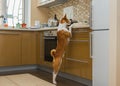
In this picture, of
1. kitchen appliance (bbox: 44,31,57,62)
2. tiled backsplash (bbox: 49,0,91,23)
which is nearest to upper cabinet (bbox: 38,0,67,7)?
tiled backsplash (bbox: 49,0,91,23)

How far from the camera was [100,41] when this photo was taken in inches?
98.6

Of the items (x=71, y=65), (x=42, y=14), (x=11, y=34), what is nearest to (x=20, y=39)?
(x=11, y=34)

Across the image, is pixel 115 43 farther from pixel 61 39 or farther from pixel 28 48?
pixel 28 48

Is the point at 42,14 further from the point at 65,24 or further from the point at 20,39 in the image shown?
the point at 65,24

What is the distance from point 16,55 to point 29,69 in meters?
0.48

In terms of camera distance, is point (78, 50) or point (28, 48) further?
point (28, 48)

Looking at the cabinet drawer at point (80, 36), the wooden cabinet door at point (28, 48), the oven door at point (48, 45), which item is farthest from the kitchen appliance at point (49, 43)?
the cabinet drawer at point (80, 36)

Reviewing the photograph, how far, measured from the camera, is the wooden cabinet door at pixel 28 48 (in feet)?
14.5

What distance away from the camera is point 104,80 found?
7.97ft

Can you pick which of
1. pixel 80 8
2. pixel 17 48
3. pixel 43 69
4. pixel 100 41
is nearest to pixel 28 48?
pixel 17 48

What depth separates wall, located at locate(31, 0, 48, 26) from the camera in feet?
16.6

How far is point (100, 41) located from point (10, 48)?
237 cm

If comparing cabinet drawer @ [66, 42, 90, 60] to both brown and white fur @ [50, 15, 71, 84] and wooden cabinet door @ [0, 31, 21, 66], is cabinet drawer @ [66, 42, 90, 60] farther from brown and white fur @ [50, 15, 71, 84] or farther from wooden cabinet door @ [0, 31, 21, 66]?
wooden cabinet door @ [0, 31, 21, 66]

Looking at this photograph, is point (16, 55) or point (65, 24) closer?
point (65, 24)
